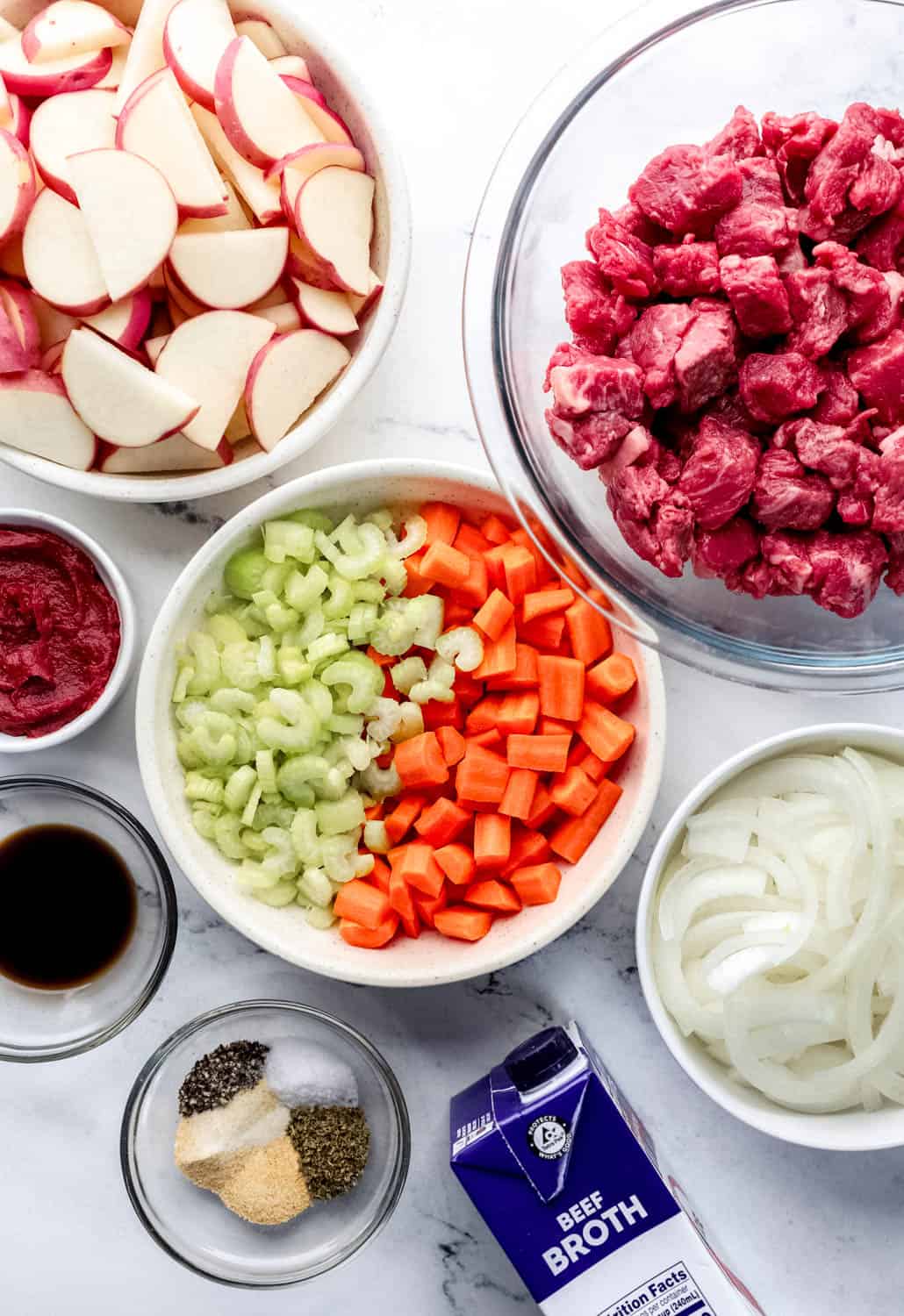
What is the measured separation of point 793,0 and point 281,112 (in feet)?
2.41

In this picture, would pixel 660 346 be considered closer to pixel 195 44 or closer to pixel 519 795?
pixel 519 795

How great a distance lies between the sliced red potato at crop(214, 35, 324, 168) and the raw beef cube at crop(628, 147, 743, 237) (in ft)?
1.87

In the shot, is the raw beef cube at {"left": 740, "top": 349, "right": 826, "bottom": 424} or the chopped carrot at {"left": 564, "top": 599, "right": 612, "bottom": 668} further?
the chopped carrot at {"left": 564, "top": 599, "right": 612, "bottom": 668}

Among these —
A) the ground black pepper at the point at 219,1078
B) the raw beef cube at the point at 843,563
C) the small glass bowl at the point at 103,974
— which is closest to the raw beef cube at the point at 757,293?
the raw beef cube at the point at 843,563

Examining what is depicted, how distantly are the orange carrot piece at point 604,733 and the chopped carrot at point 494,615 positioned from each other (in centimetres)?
19

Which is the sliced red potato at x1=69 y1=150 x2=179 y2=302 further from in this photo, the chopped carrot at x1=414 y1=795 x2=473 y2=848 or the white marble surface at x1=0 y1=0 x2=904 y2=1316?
the chopped carrot at x1=414 y1=795 x2=473 y2=848

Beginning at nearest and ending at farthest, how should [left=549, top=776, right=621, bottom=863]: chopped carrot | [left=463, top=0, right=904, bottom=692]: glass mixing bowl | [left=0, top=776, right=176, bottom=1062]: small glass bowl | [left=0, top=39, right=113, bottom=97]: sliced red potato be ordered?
[left=463, top=0, right=904, bottom=692]: glass mixing bowl → [left=0, top=39, right=113, bottom=97]: sliced red potato → [left=549, top=776, right=621, bottom=863]: chopped carrot → [left=0, top=776, right=176, bottom=1062]: small glass bowl

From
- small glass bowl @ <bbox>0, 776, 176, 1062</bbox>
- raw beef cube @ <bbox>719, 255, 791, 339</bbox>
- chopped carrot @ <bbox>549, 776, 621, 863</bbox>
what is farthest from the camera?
small glass bowl @ <bbox>0, 776, 176, 1062</bbox>

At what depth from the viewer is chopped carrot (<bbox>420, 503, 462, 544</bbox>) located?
1.83 m

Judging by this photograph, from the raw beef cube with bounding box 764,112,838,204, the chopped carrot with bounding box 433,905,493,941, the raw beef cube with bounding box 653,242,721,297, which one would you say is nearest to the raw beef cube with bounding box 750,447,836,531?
the raw beef cube with bounding box 653,242,721,297

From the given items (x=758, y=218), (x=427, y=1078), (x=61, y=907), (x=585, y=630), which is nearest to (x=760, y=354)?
(x=758, y=218)

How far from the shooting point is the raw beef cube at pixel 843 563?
1400 millimetres

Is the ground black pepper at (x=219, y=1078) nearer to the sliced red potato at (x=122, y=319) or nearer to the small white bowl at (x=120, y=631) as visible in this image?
the small white bowl at (x=120, y=631)

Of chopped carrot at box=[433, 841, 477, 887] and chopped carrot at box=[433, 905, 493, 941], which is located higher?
chopped carrot at box=[433, 841, 477, 887]
